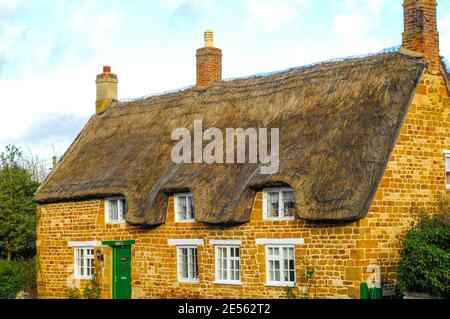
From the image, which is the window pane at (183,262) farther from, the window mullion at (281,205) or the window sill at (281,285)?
the window mullion at (281,205)

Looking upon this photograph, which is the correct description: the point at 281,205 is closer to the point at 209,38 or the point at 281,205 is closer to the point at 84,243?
the point at 84,243

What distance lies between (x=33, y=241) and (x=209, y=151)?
13654mm

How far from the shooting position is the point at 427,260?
1792 cm

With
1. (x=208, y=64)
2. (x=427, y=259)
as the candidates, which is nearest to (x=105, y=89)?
(x=208, y=64)

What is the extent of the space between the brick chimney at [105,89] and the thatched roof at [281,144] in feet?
Answer: 9.90

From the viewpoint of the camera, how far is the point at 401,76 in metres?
20.2

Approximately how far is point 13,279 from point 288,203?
1335cm

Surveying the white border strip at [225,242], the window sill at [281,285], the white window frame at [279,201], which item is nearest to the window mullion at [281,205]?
the white window frame at [279,201]

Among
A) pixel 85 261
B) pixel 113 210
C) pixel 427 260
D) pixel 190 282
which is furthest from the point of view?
pixel 85 261

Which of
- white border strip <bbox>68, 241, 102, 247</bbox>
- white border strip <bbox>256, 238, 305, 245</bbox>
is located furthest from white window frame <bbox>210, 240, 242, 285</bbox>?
white border strip <bbox>68, 241, 102, 247</bbox>

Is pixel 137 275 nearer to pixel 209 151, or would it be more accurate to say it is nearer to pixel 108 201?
pixel 108 201

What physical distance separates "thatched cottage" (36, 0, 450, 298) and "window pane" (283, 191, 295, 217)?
1.1 inches

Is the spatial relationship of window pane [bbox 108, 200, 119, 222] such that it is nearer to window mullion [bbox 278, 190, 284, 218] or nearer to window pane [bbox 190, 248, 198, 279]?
window pane [bbox 190, 248, 198, 279]

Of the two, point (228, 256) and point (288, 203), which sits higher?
point (288, 203)
